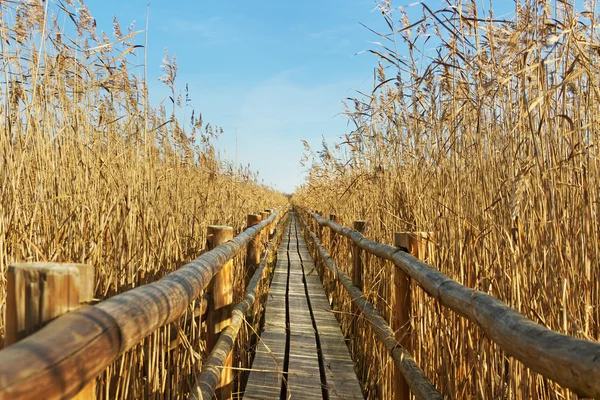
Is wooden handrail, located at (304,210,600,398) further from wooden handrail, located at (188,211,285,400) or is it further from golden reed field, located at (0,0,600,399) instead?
wooden handrail, located at (188,211,285,400)

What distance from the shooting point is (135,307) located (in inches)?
34.3

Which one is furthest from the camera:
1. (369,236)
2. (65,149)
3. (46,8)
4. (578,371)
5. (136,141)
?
(369,236)

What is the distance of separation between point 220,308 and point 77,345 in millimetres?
1471

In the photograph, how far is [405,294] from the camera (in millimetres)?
1915

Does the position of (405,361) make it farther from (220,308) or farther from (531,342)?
(531,342)

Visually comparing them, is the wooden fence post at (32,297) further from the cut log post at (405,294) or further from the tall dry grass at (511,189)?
the cut log post at (405,294)

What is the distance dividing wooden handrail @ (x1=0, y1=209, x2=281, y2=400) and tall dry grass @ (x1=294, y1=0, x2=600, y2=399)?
757 millimetres

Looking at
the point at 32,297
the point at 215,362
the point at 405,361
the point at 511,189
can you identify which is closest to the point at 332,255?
the point at 405,361

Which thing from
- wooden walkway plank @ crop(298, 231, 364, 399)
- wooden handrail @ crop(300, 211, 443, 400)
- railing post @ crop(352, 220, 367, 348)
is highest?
railing post @ crop(352, 220, 367, 348)

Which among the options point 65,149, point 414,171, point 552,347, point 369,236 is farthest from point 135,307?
point 369,236

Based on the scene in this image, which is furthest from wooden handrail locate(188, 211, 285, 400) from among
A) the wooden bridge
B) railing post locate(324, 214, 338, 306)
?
railing post locate(324, 214, 338, 306)

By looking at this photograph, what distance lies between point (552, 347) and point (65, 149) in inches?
72.3

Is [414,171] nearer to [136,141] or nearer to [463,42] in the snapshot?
[463,42]

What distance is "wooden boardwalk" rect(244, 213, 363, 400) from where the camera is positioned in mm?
2387
